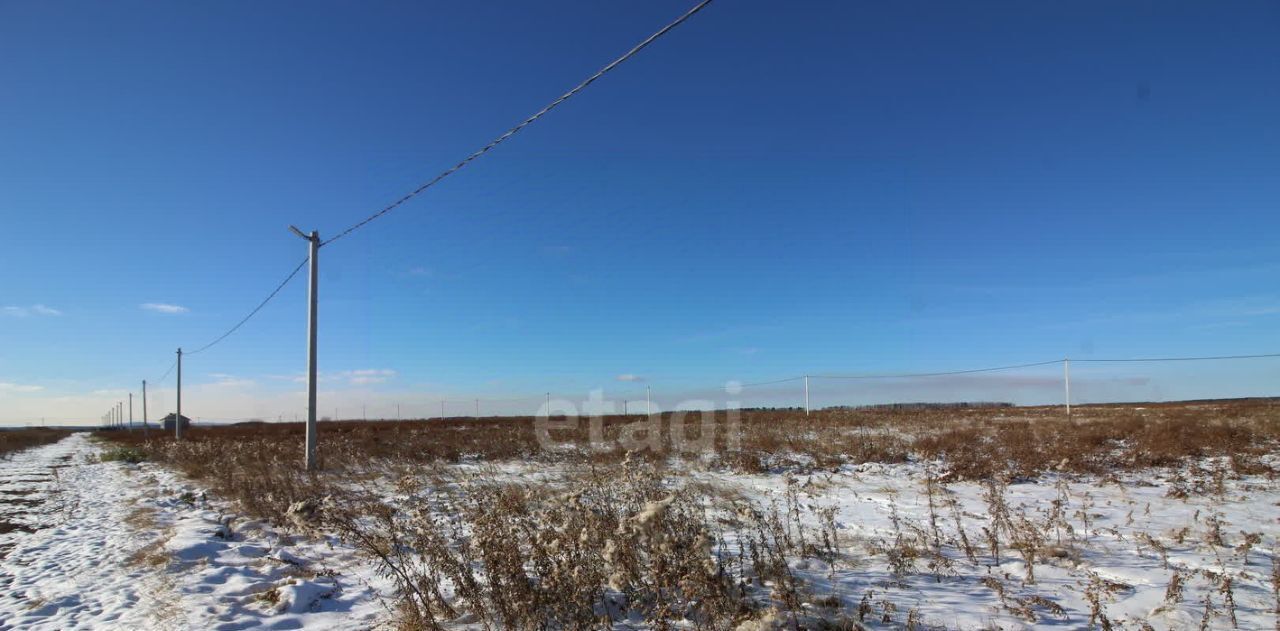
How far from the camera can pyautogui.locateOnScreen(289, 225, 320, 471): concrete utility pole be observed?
12.4 metres

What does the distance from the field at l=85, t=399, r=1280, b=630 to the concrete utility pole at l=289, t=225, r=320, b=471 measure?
66 centimetres

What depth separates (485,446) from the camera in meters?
17.1

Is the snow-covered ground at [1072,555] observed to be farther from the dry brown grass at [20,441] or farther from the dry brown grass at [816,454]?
the dry brown grass at [20,441]

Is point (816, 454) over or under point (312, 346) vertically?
under

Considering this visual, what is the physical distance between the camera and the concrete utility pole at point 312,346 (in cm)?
1235

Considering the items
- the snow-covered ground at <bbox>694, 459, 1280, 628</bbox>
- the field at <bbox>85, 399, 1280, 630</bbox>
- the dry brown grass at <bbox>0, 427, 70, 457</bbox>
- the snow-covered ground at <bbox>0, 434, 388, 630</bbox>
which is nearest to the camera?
the field at <bbox>85, 399, 1280, 630</bbox>

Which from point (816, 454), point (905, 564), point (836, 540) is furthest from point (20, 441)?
point (905, 564)

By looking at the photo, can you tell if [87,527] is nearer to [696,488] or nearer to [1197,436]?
[696,488]

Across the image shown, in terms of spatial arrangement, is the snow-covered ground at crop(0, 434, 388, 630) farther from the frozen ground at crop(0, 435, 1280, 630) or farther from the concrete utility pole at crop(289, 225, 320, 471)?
the concrete utility pole at crop(289, 225, 320, 471)

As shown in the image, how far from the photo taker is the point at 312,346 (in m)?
12.7

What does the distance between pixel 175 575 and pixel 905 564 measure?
6.59 m

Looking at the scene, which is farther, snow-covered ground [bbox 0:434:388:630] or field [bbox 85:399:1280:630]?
snow-covered ground [bbox 0:434:388:630]

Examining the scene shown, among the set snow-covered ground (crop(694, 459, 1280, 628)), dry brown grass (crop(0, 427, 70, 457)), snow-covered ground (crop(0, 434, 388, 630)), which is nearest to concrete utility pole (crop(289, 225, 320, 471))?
snow-covered ground (crop(0, 434, 388, 630))

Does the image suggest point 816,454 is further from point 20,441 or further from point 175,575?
point 20,441
